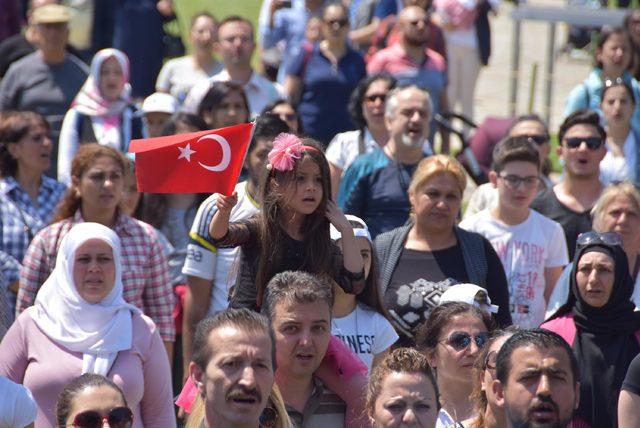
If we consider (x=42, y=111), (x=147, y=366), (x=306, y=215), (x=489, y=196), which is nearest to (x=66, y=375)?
(x=147, y=366)

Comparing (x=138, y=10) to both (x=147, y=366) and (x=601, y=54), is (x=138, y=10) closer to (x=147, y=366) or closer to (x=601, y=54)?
(x=601, y=54)

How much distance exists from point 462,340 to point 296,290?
0.96 metres

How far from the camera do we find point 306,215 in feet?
20.6

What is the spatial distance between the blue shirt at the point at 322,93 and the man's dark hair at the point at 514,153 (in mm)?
3023

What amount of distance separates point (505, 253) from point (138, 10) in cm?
761

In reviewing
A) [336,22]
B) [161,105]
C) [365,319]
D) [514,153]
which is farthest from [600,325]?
[336,22]

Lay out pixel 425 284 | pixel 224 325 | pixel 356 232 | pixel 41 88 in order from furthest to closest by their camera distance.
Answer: pixel 41 88 < pixel 425 284 < pixel 356 232 < pixel 224 325

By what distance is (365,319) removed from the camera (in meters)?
6.54

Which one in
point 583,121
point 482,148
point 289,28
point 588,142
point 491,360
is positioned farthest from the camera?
point 289,28

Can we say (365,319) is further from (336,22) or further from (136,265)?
(336,22)

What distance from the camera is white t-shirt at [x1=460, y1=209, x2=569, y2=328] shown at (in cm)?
798

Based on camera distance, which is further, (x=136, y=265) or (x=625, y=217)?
(x=625, y=217)

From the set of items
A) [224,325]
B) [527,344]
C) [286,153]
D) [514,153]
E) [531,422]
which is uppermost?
[286,153]

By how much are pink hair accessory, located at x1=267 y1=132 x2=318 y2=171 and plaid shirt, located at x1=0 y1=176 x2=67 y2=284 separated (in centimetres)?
227
